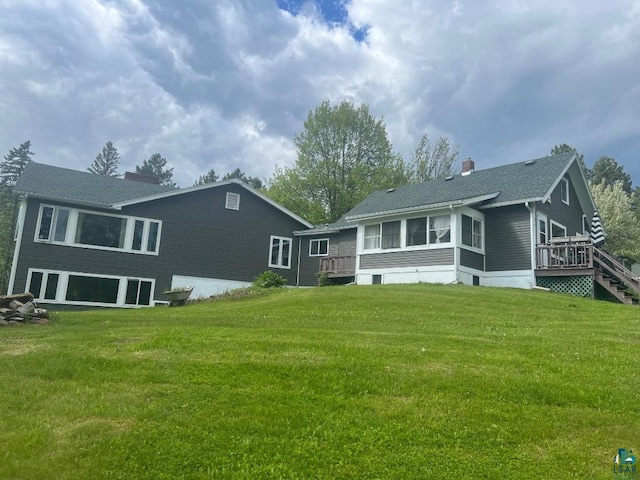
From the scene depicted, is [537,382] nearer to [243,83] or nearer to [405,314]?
[405,314]

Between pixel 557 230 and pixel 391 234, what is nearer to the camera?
pixel 557 230

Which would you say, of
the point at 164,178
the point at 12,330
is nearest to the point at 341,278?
the point at 12,330

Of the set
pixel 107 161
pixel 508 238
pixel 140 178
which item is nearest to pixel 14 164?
pixel 107 161

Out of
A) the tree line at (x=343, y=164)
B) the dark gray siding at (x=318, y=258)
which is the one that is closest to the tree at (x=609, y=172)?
the tree line at (x=343, y=164)

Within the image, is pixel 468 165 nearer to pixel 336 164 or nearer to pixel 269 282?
pixel 269 282

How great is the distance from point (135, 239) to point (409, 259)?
12.6m

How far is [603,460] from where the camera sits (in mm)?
4324

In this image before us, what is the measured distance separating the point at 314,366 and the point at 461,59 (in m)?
20.7

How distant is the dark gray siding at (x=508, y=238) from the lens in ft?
66.9

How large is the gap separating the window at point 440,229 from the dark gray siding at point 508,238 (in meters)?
2.21

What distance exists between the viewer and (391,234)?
74.9 ft

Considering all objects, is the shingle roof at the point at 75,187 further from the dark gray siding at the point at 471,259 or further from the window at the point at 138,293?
the dark gray siding at the point at 471,259

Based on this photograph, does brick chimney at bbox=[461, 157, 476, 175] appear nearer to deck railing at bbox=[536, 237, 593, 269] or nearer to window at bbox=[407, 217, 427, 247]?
window at bbox=[407, 217, 427, 247]

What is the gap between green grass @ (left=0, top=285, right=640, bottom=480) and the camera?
13.6 feet
